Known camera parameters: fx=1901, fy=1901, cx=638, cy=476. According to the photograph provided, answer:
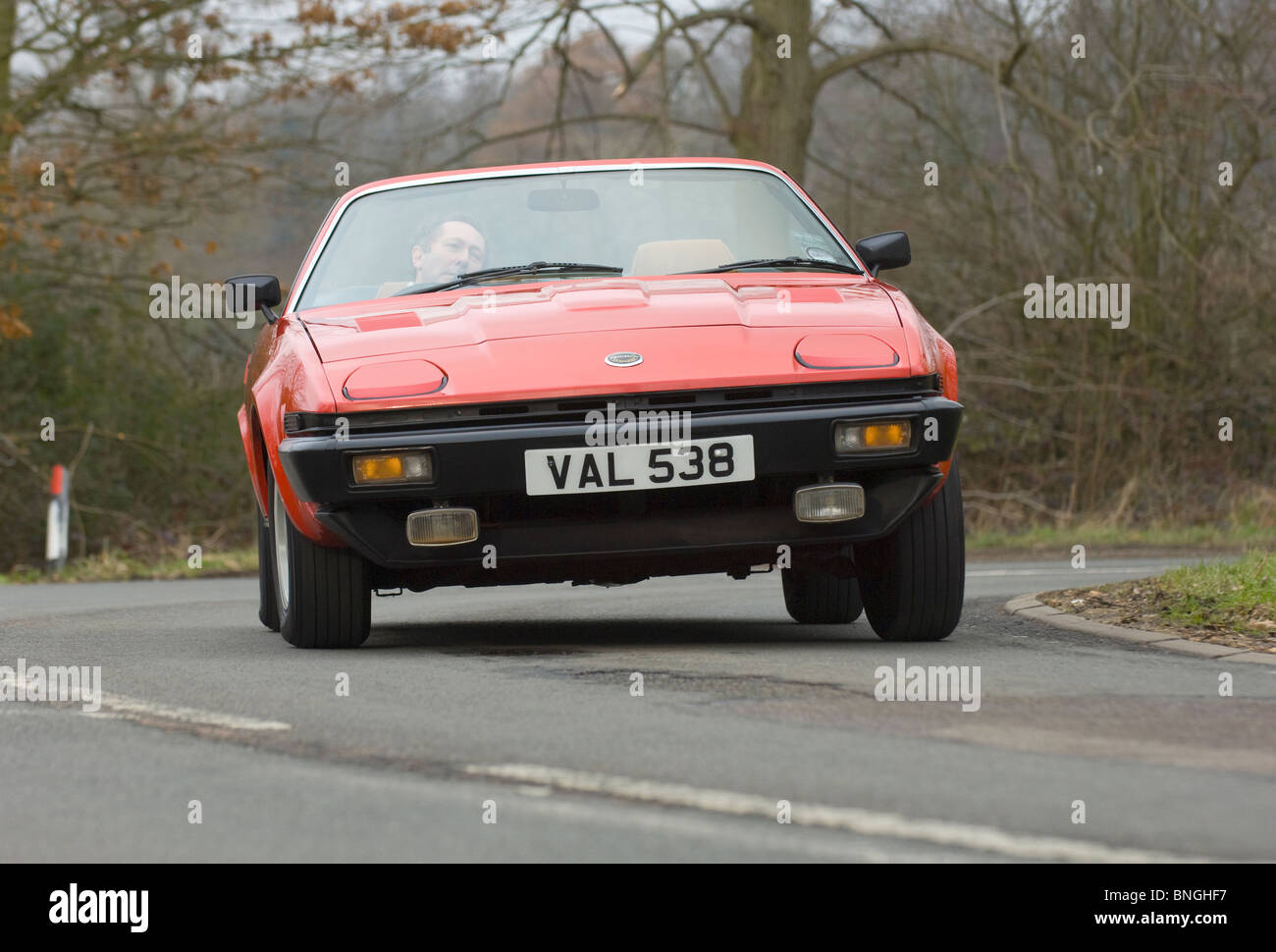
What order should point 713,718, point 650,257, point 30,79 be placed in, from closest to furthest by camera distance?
point 713,718
point 650,257
point 30,79

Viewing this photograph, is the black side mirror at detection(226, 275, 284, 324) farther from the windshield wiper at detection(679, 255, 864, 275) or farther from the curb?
the curb

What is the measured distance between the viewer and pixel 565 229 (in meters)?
6.99

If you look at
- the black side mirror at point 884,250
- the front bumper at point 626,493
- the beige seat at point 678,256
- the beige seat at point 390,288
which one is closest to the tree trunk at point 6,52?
the beige seat at point 390,288

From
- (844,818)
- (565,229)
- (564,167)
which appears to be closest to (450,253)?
(565,229)

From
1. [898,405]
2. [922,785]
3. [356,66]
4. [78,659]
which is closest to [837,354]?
[898,405]

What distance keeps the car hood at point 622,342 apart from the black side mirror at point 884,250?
883mm

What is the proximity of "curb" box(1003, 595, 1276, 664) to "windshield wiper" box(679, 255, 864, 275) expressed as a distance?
1532 mm

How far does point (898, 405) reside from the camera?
575 cm

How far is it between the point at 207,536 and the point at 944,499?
15.5 m

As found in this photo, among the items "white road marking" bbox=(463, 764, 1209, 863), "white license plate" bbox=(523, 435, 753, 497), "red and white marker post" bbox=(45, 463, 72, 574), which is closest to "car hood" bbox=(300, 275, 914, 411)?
"white license plate" bbox=(523, 435, 753, 497)

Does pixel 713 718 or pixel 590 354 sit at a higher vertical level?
pixel 590 354

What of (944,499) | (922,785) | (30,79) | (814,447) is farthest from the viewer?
(30,79)

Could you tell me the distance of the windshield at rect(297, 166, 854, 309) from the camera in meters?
6.86

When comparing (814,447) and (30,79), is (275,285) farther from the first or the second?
(30,79)
